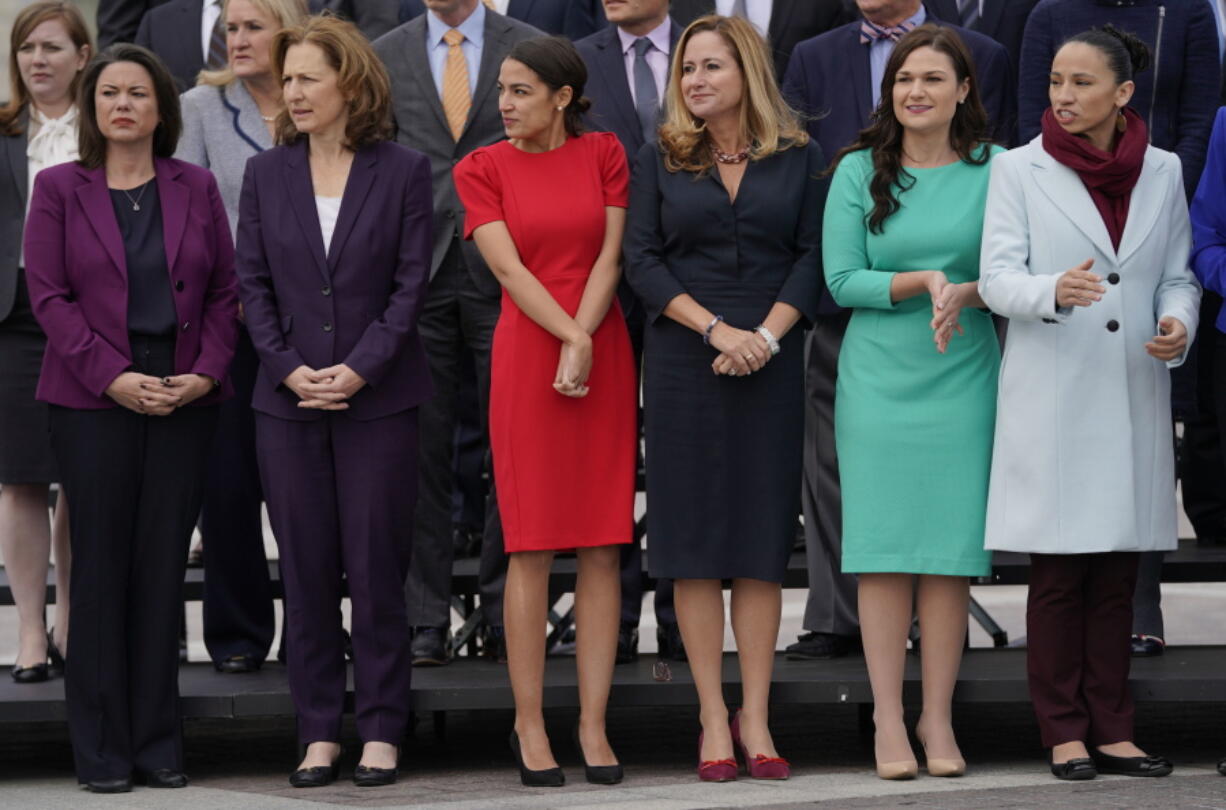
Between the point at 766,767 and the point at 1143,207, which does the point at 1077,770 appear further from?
the point at 1143,207

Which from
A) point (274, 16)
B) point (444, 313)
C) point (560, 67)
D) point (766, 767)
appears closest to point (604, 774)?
point (766, 767)

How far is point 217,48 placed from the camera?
7875 millimetres

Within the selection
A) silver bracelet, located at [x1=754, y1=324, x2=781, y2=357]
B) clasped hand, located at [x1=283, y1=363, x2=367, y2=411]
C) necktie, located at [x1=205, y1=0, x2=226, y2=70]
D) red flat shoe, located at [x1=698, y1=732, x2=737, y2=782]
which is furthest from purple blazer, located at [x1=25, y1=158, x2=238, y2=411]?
red flat shoe, located at [x1=698, y1=732, x2=737, y2=782]

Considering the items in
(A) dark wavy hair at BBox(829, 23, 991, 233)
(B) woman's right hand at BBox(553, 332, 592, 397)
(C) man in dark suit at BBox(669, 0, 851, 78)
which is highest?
(C) man in dark suit at BBox(669, 0, 851, 78)

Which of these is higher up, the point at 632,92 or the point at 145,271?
the point at 632,92

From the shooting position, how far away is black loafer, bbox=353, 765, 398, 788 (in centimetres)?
642

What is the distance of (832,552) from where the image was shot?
23.6 feet

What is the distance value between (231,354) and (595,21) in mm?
2463

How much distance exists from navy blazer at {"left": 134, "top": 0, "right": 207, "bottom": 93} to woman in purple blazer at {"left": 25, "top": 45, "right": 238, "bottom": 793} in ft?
4.64

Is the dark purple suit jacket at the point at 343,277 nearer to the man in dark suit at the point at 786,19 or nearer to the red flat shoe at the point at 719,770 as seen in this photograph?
the red flat shoe at the point at 719,770

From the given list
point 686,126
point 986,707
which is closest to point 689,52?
point 686,126

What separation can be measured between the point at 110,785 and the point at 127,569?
654 millimetres

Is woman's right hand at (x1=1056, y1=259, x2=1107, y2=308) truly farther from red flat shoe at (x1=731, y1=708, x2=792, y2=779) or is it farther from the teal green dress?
red flat shoe at (x1=731, y1=708, x2=792, y2=779)

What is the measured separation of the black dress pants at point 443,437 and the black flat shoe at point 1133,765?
6.74 feet
